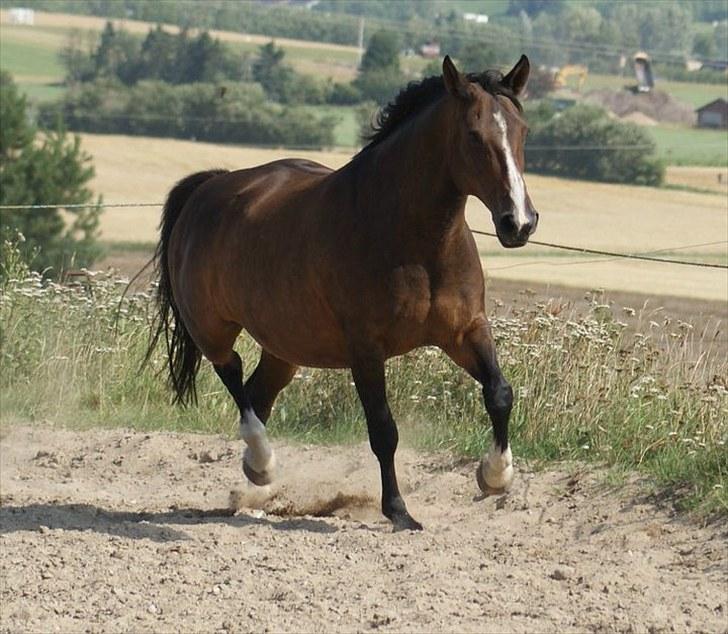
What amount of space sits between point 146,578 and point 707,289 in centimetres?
1128

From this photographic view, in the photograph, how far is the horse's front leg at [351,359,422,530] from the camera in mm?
7309

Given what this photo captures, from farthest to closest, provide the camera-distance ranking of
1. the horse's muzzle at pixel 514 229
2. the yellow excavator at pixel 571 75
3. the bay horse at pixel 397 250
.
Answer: the yellow excavator at pixel 571 75 → the bay horse at pixel 397 250 → the horse's muzzle at pixel 514 229

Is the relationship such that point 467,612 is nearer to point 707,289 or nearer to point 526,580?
point 526,580

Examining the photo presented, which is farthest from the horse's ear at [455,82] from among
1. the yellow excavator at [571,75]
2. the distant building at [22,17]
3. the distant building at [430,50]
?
the distant building at [22,17]

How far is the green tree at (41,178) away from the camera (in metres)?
35.1

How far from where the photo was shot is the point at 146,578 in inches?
256

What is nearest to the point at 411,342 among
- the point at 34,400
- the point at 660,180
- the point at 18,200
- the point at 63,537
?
the point at 63,537

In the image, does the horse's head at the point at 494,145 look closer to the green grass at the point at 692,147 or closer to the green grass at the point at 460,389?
the green grass at the point at 460,389

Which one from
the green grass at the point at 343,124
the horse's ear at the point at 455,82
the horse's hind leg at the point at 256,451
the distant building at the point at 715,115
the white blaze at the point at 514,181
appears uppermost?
the horse's ear at the point at 455,82

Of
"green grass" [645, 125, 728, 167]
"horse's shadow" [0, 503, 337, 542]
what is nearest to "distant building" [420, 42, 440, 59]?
"green grass" [645, 125, 728, 167]

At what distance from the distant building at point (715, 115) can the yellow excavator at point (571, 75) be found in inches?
953

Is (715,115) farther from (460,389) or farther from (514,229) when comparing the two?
(514,229)

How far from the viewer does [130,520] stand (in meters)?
8.12

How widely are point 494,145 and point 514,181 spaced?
0.23 metres
